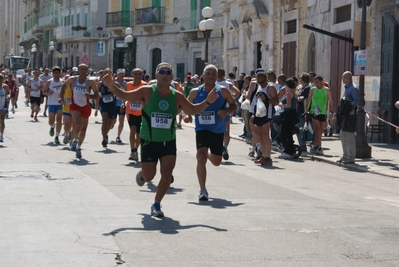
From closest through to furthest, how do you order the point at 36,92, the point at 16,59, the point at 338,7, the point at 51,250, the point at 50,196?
the point at 51,250 < the point at 50,196 < the point at 338,7 < the point at 36,92 < the point at 16,59

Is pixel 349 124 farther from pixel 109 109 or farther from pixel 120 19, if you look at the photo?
pixel 120 19

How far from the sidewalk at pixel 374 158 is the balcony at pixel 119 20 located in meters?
32.8

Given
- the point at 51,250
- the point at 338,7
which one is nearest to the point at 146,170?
the point at 51,250

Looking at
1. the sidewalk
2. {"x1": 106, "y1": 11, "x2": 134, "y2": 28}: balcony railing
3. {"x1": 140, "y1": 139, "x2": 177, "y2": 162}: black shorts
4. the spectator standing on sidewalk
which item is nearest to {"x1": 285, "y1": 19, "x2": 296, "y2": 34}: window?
the sidewalk

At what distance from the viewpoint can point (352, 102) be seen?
16.8 m

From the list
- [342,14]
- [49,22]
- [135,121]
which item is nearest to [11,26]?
[49,22]

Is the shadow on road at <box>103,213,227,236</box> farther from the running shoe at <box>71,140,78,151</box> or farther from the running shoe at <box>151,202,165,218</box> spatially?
the running shoe at <box>71,140,78,151</box>

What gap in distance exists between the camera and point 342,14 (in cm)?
2573

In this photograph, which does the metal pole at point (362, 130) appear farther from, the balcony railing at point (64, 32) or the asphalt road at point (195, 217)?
the balcony railing at point (64, 32)

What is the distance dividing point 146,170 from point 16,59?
75.9 meters

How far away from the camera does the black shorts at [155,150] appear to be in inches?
372

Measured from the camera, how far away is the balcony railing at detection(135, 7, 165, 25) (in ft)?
166

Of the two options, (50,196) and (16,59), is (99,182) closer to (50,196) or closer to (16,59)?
(50,196)

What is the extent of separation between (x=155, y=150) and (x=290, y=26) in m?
22.0
